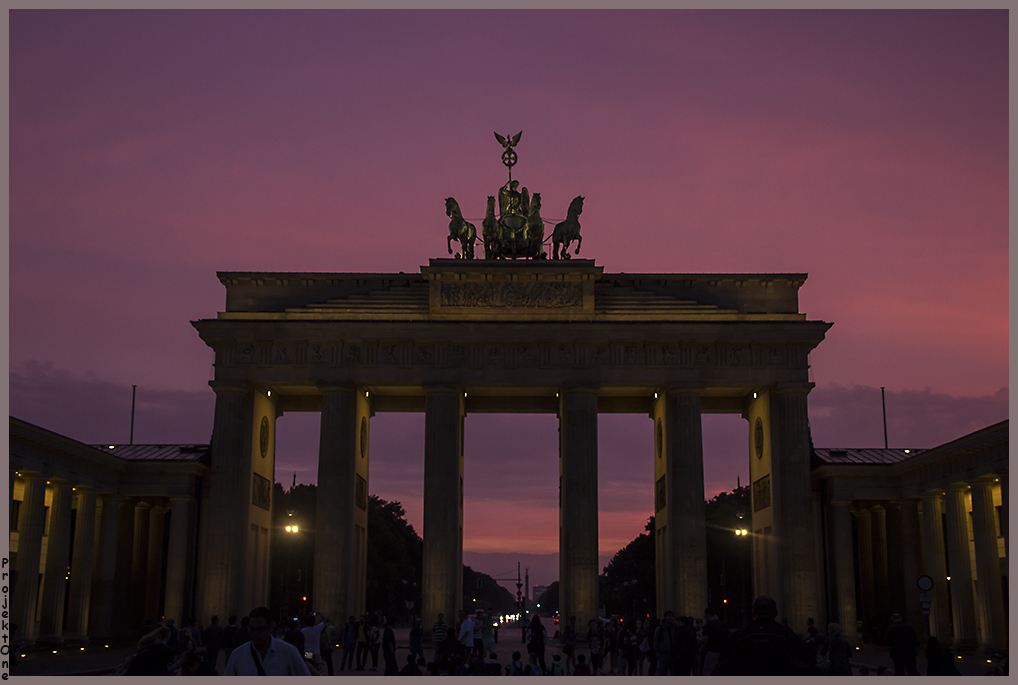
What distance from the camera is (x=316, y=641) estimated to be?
28.1 m

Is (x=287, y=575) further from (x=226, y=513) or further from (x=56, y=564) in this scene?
(x=56, y=564)

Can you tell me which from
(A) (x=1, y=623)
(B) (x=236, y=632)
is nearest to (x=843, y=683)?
(B) (x=236, y=632)

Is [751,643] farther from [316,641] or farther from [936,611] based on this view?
[936,611]

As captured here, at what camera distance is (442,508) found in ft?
173

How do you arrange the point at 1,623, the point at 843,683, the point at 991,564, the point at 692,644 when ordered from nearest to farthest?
the point at 843,683, the point at 692,644, the point at 1,623, the point at 991,564

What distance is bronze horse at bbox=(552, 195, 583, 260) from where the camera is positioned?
189ft

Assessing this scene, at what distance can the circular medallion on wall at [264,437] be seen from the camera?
2227 inches

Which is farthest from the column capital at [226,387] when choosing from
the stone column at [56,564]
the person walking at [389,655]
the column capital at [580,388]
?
the person walking at [389,655]

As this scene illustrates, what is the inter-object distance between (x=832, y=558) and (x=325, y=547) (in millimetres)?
25758

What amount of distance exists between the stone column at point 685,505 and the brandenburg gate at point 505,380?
0.08 metres

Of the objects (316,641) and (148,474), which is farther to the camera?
(148,474)

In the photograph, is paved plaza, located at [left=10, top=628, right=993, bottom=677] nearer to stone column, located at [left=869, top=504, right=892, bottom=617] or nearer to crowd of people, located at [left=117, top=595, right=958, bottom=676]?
crowd of people, located at [left=117, top=595, right=958, bottom=676]

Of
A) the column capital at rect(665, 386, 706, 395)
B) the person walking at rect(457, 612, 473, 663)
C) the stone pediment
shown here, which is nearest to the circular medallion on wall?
the stone pediment

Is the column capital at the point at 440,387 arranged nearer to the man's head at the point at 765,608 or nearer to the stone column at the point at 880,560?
the stone column at the point at 880,560
